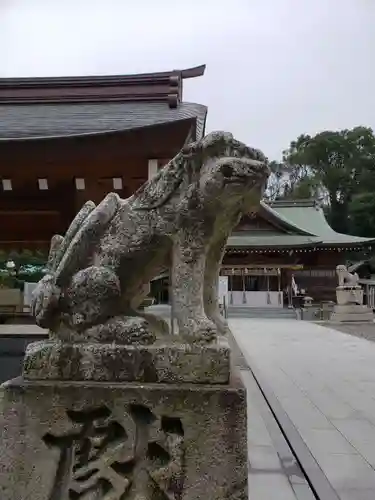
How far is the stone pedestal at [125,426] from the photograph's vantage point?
1567mm

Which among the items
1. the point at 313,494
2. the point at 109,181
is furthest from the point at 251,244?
the point at 313,494

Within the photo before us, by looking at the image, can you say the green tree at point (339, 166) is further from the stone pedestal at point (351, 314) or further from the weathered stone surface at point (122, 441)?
the weathered stone surface at point (122, 441)

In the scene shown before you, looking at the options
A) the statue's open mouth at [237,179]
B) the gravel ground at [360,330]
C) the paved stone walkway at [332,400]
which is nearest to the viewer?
the statue's open mouth at [237,179]

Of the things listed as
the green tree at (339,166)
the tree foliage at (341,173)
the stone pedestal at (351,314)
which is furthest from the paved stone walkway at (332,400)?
Result: the green tree at (339,166)

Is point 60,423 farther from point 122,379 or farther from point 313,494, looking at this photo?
point 313,494

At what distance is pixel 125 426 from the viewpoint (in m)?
1.62

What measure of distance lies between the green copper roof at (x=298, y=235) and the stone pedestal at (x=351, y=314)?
200 inches

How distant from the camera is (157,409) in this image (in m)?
1.60

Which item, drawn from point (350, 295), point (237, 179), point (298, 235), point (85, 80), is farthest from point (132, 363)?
point (298, 235)

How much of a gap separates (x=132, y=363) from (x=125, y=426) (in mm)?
212

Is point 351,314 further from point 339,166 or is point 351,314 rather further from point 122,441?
point 339,166

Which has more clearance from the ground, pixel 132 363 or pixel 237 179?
pixel 237 179

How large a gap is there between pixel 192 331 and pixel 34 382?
1.93 feet

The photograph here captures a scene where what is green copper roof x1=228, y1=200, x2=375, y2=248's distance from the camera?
80.0 ft
